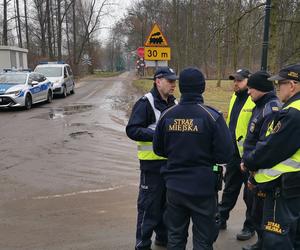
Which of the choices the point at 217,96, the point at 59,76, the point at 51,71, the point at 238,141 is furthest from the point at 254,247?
the point at 51,71

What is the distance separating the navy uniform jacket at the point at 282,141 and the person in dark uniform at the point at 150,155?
42.2 inches

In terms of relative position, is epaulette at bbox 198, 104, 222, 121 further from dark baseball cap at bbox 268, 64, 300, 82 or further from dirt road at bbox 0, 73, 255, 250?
dirt road at bbox 0, 73, 255, 250

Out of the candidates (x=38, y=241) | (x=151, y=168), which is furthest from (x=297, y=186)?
(x=38, y=241)

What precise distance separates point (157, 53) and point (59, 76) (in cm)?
1417

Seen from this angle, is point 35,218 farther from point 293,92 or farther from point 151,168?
point 293,92

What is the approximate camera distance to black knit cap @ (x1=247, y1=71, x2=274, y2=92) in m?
3.98

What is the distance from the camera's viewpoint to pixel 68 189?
630cm

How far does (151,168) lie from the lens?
3965mm

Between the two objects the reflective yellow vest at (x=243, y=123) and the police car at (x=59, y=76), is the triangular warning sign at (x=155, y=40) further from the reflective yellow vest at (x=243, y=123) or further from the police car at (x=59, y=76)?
the police car at (x=59, y=76)

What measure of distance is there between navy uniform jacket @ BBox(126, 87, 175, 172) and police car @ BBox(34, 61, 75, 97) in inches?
717

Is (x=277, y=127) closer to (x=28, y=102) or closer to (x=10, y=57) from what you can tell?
(x=28, y=102)

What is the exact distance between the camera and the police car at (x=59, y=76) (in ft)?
71.1

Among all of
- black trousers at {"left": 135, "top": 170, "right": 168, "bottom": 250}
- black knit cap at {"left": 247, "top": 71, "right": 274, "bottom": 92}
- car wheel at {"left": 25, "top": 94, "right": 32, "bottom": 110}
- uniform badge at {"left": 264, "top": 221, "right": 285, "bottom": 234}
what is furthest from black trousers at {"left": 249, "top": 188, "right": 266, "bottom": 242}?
car wheel at {"left": 25, "top": 94, "right": 32, "bottom": 110}

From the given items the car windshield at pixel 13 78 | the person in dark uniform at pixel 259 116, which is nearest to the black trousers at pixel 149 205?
the person in dark uniform at pixel 259 116
